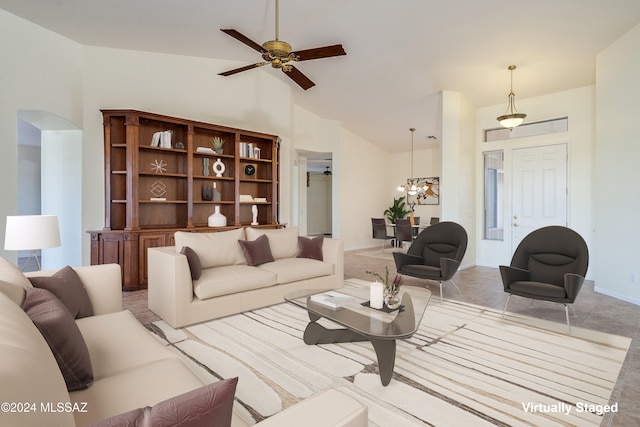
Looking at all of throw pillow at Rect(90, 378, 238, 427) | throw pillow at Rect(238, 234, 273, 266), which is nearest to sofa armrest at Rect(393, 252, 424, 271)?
throw pillow at Rect(238, 234, 273, 266)

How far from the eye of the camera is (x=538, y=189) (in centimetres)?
595

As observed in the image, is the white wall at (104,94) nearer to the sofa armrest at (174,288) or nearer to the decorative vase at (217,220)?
the decorative vase at (217,220)

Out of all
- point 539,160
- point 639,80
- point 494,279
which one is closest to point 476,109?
→ point 539,160

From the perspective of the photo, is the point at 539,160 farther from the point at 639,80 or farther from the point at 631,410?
the point at 631,410

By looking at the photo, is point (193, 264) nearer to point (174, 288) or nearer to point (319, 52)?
point (174, 288)

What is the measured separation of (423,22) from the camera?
4.11 meters

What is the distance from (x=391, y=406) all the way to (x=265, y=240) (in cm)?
261

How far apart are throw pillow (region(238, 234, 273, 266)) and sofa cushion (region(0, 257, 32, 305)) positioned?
224 cm

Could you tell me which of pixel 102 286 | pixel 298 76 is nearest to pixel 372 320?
pixel 102 286

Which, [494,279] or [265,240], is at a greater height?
[265,240]

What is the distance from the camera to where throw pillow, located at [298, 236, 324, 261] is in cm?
448

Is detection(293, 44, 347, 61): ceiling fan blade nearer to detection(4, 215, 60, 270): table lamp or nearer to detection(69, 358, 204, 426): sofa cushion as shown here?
detection(4, 215, 60, 270): table lamp

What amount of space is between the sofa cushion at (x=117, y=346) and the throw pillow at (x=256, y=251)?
1844 mm

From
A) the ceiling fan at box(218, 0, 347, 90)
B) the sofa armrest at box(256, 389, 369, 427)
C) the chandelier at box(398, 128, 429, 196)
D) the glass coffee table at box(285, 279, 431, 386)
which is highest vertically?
the ceiling fan at box(218, 0, 347, 90)
